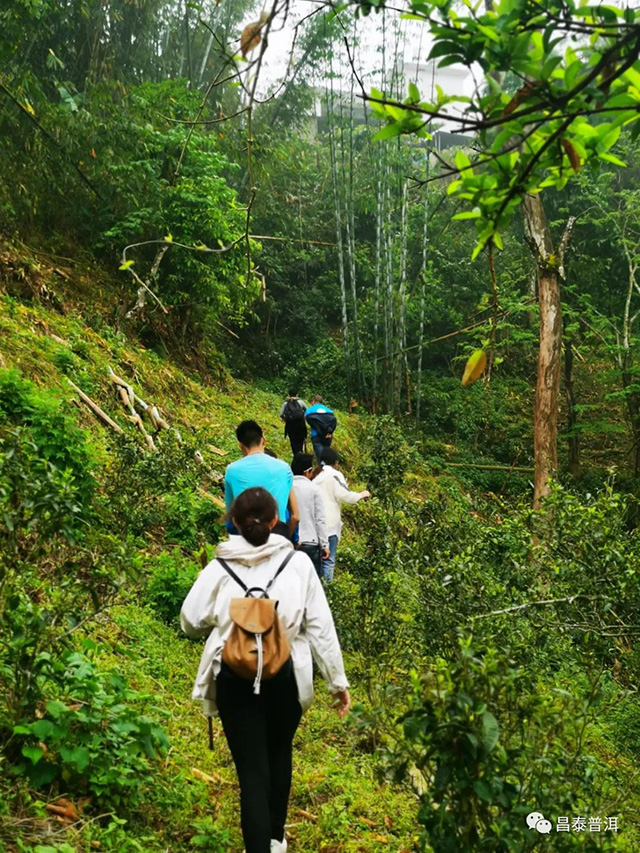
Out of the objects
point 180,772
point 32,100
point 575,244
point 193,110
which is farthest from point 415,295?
point 180,772

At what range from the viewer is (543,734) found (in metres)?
2.21

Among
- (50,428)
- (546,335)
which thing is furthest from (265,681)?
(546,335)

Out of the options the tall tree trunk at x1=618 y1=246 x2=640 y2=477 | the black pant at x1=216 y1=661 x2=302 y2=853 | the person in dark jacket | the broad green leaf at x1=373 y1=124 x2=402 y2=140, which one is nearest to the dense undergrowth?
the black pant at x1=216 y1=661 x2=302 y2=853

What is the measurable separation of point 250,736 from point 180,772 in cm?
103

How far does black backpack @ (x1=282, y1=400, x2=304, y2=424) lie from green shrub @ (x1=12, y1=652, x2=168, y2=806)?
6397mm

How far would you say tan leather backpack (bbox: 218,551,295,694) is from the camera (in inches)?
88.5

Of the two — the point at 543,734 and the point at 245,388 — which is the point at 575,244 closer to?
the point at 245,388

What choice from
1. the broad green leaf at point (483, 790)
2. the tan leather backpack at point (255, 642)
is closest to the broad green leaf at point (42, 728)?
the tan leather backpack at point (255, 642)

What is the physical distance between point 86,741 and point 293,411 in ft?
21.9

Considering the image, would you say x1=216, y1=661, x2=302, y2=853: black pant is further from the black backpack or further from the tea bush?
the black backpack

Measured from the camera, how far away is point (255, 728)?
2324 millimetres

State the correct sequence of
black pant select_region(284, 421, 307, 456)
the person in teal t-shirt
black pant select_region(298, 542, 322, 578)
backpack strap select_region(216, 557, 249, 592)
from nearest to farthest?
backpack strap select_region(216, 557, 249, 592), the person in teal t-shirt, black pant select_region(298, 542, 322, 578), black pant select_region(284, 421, 307, 456)

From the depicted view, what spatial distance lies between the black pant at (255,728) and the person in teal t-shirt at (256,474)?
51.9 inches

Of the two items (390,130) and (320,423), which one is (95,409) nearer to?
(320,423)
